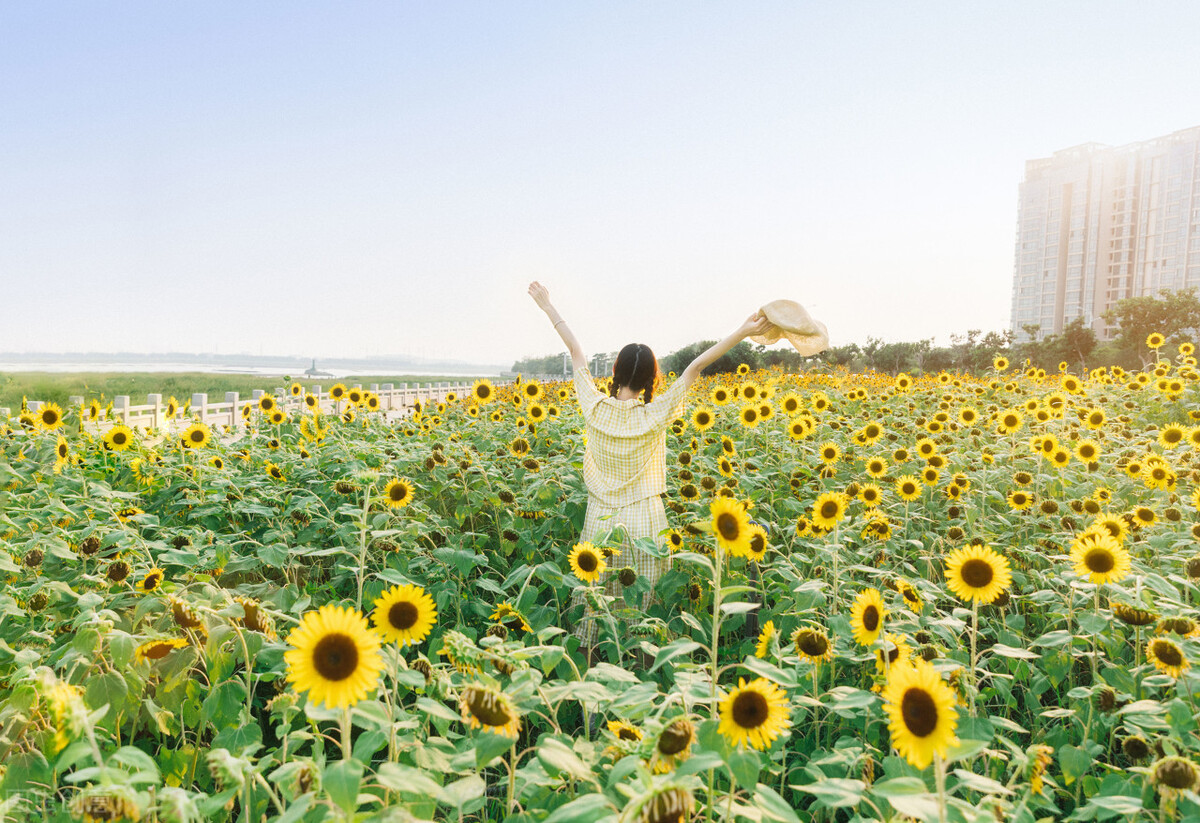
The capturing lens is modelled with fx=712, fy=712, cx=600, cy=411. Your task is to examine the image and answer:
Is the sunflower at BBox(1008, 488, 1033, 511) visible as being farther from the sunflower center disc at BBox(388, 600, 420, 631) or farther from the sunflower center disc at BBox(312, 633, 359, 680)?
the sunflower center disc at BBox(312, 633, 359, 680)

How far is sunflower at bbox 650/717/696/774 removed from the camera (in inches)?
42.7

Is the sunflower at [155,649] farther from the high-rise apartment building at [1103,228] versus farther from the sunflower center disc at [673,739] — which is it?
the high-rise apartment building at [1103,228]

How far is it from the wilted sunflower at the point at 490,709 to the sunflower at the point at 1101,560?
1.84 m

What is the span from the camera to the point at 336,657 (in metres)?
1.08

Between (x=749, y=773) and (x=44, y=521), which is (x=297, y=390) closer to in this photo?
(x=44, y=521)

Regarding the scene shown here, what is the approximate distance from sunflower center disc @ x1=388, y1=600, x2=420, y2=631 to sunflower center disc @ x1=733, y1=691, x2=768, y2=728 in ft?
2.12

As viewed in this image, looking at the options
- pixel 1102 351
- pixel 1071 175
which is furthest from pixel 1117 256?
pixel 1102 351

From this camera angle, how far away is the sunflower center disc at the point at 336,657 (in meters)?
1.08

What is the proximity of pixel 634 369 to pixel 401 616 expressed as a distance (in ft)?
7.59

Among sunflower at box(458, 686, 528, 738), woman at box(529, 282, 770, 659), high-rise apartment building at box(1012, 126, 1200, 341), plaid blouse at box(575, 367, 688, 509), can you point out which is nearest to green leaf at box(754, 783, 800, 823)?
sunflower at box(458, 686, 528, 738)

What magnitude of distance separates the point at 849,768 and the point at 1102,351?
3688 centimetres

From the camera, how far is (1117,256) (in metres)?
93.0

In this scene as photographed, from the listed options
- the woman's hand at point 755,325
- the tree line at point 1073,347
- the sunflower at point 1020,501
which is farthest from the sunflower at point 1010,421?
the tree line at point 1073,347

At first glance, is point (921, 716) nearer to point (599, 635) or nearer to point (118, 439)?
point (599, 635)
